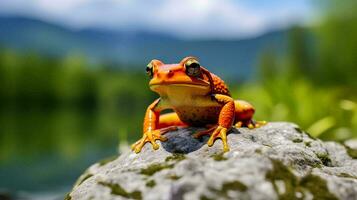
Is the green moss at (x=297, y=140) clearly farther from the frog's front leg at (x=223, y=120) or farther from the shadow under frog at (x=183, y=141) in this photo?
the frog's front leg at (x=223, y=120)

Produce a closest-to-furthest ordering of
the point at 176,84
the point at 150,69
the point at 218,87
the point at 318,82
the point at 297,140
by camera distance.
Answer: the point at 176,84 < the point at 150,69 < the point at 218,87 < the point at 297,140 < the point at 318,82

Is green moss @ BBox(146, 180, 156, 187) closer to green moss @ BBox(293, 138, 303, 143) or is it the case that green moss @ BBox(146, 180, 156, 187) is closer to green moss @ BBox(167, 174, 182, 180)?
green moss @ BBox(167, 174, 182, 180)

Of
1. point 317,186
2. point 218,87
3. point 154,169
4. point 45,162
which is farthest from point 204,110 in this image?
point 45,162

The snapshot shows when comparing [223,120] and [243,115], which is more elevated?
[223,120]

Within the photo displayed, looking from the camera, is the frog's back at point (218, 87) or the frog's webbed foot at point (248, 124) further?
the frog's webbed foot at point (248, 124)

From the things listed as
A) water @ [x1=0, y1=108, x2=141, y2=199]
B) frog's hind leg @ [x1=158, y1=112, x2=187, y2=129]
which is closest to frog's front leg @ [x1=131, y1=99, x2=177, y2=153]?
frog's hind leg @ [x1=158, y1=112, x2=187, y2=129]

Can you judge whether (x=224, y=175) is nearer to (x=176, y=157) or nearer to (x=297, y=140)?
(x=176, y=157)

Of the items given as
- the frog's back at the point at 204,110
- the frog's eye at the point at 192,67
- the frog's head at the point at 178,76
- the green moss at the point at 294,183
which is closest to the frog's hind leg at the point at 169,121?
the frog's back at the point at 204,110
